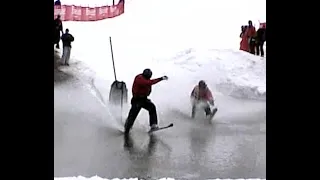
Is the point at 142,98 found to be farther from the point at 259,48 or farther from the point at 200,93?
the point at 259,48

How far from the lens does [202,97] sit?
10.7 feet

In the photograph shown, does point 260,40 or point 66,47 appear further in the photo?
point 260,40

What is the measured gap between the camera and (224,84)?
328cm

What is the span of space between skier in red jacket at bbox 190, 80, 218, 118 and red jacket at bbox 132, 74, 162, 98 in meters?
0.25

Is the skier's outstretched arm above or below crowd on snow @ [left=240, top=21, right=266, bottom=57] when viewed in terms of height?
below

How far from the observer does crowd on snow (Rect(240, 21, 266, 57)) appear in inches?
127

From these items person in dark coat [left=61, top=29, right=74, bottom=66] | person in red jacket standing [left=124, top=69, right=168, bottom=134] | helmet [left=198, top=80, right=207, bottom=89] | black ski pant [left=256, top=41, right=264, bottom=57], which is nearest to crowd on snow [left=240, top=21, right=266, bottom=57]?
black ski pant [left=256, top=41, right=264, bottom=57]

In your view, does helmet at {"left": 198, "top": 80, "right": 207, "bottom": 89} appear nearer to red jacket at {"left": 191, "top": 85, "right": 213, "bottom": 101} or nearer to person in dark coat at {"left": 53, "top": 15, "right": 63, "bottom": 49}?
red jacket at {"left": 191, "top": 85, "right": 213, "bottom": 101}

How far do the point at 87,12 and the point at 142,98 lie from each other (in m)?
0.64

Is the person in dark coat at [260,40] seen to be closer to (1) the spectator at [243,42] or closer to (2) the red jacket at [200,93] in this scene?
(1) the spectator at [243,42]

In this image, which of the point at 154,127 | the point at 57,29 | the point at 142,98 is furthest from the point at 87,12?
the point at 154,127

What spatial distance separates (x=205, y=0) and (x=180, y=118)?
0.76 meters

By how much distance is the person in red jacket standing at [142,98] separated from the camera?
→ 10.6 ft
